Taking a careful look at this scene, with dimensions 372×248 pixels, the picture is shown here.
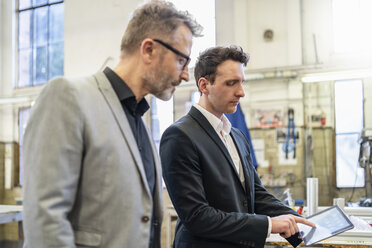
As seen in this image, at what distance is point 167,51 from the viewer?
113 cm

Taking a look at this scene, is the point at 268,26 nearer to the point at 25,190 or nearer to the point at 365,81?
the point at 365,81

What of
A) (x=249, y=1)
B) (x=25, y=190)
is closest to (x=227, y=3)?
(x=249, y=1)

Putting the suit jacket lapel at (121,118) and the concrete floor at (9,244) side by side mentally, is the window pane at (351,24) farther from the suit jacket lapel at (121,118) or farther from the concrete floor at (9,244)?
the concrete floor at (9,244)

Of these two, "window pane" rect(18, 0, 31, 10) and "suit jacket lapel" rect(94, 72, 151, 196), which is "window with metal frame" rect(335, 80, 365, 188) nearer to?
"suit jacket lapel" rect(94, 72, 151, 196)

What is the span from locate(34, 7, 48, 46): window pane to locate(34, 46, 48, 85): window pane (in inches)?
5.5

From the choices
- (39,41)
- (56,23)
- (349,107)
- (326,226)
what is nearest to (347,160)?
(349,107)

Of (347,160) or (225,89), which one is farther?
(347,160)

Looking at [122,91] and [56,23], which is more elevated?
[56,23]

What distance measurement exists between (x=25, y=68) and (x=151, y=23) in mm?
7229

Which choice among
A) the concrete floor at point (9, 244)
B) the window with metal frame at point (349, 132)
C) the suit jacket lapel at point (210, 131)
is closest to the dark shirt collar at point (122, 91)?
the suit jacket lapel at point (210, 131)

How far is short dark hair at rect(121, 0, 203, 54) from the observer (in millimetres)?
1119

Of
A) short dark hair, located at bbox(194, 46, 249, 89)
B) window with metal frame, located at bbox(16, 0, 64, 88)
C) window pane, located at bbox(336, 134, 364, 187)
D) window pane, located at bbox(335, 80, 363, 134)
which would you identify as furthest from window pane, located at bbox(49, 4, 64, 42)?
short dark hair, located at bbox(194, 46, 249, 89)

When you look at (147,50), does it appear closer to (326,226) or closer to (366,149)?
(326,226)

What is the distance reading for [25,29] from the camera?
767cm
